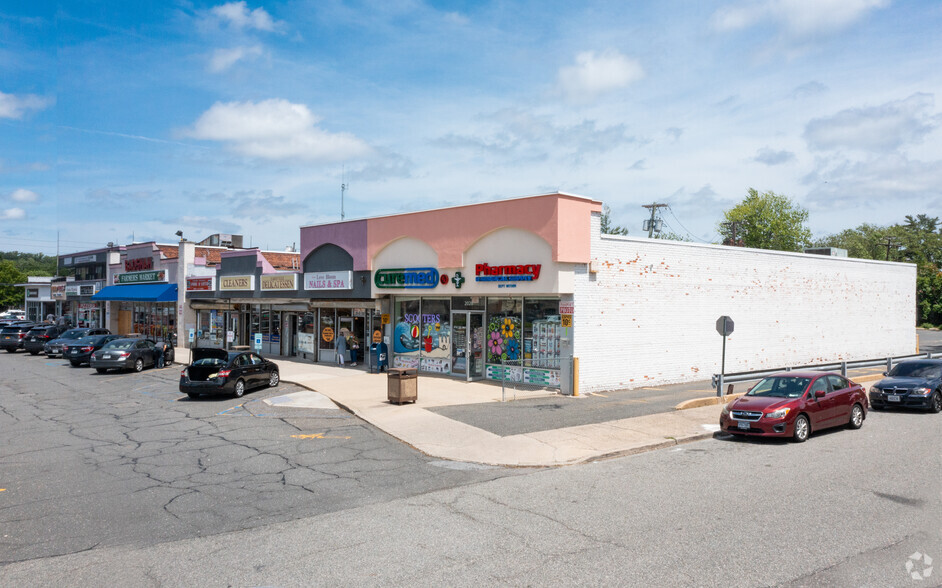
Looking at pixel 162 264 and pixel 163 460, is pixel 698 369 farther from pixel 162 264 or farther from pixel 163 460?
pixel 162 264

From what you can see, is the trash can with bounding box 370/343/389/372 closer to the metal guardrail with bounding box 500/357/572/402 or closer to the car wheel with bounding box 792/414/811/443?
the metal guardrail with bounding box 500/357/572/402

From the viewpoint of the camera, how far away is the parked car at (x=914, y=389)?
709 inches

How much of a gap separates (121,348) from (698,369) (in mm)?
24496

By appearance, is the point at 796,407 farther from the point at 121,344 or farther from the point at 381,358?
the point at 121,344

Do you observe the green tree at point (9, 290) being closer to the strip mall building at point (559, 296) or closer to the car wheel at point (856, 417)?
the strip mall building at point (559, 296)

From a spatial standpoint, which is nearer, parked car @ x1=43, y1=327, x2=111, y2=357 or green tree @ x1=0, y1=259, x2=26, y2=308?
parked car @ x1=43, y1=327, x2=111, y2=357

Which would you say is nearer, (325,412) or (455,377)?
(325,412)

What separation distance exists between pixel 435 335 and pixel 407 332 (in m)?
1.59

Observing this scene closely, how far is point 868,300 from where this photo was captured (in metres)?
32.8

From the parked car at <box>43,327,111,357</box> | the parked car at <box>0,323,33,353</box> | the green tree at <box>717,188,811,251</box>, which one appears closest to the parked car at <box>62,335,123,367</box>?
the parked car at <box>43,327,111,357</box>

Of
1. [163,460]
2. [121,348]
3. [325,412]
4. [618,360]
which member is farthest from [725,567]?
[121,348]

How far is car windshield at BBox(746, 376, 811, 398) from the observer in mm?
14484

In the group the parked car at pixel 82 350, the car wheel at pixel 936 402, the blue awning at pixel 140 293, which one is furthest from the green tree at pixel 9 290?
the car wheel at pixel 936 402

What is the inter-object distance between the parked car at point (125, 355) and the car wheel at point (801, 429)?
2620cm
